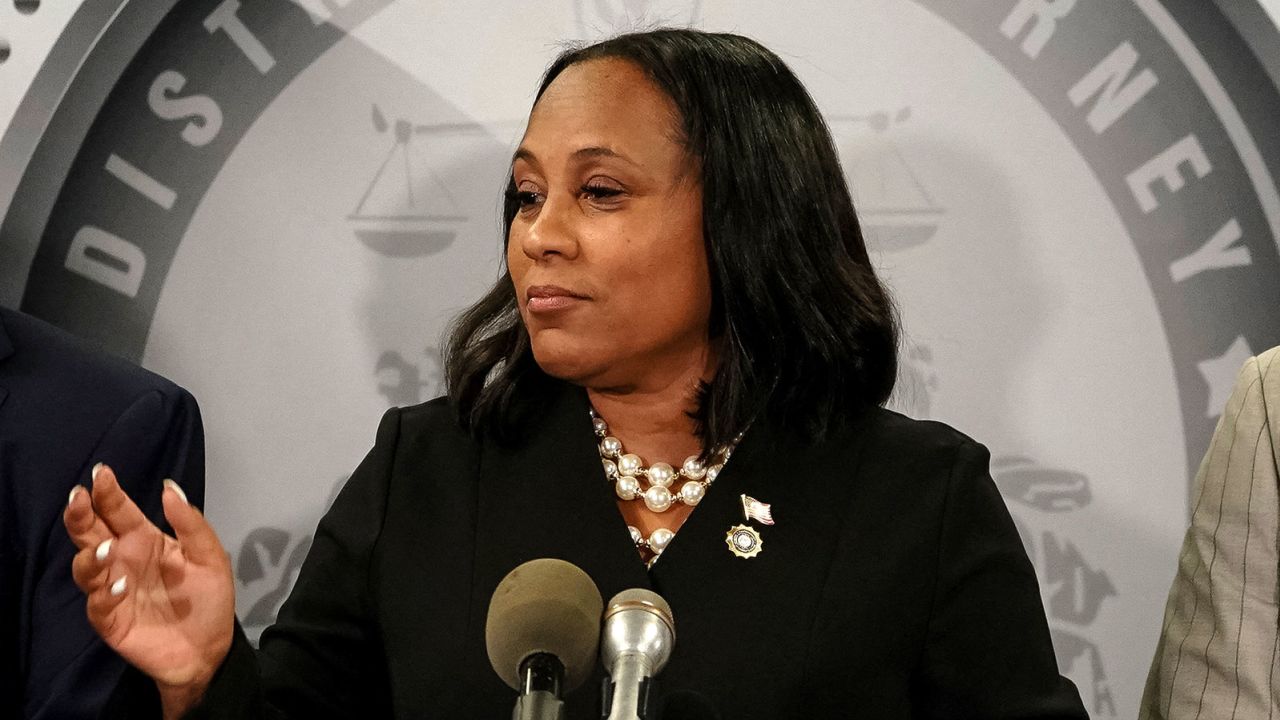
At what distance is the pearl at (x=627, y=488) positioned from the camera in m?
1.73

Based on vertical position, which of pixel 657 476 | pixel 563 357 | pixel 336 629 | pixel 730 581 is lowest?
pixel 336 629

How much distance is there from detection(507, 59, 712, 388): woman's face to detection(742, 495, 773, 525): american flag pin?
220 mm

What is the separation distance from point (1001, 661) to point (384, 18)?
4.67 ft

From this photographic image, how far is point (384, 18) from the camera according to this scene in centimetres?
230

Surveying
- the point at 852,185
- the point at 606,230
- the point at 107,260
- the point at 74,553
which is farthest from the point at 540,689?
the point at 107,260

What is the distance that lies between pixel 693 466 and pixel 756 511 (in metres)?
0.11

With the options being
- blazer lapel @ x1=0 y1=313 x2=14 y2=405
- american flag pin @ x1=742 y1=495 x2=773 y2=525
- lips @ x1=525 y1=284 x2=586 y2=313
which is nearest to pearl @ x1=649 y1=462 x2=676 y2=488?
american flag pin @ x1=742 y1=495 x2=773 y2=525

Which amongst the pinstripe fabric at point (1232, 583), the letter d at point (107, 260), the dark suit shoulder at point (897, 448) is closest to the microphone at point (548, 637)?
the dark suit shoulder at point (897, 448)

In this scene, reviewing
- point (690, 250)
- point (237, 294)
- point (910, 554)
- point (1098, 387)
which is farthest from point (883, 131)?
point (237, 294)

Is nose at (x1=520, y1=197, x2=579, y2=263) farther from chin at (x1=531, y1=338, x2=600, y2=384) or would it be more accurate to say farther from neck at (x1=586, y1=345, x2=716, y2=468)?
neck at (x1=586, y1=345, x2=716, y2=468)

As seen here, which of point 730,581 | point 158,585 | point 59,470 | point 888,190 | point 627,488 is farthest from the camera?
point 888,190

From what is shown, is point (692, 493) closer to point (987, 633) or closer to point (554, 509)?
point (554, 509)

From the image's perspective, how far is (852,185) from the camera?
2246 millimetres

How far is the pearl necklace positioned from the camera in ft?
5.62
